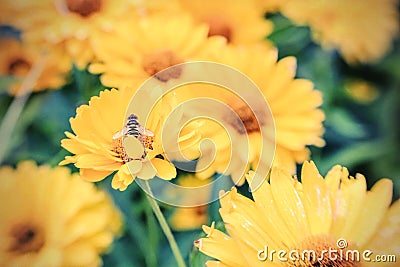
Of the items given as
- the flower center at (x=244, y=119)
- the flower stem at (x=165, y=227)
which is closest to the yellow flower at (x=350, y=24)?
the flower center at (x=244, y=119)

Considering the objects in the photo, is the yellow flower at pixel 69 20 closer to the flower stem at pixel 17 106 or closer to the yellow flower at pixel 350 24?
the flower stem at pixel 17 106

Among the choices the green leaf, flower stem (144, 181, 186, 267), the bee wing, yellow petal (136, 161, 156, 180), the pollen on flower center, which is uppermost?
the green leaf

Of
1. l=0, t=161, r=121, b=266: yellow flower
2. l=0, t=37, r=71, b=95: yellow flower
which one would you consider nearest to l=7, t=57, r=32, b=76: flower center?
l=0, t=37, r=71, b=95: yellow flower

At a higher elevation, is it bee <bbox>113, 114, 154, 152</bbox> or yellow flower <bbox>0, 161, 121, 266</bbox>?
bee <bbox>113, 114, 154, 152</bbox>

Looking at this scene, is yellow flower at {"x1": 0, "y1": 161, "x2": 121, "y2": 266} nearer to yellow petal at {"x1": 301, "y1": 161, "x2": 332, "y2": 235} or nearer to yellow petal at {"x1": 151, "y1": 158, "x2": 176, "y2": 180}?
yellow petal at {"x1": 151, "y1": 158, "x2": 176, "y2": 180}

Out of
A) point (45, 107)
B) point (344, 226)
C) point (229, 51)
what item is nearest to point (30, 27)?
point (45, 107)

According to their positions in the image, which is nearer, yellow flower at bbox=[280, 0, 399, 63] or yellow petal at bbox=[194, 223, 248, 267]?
yellow petal at bbox=[194, 223, 248, 267]
